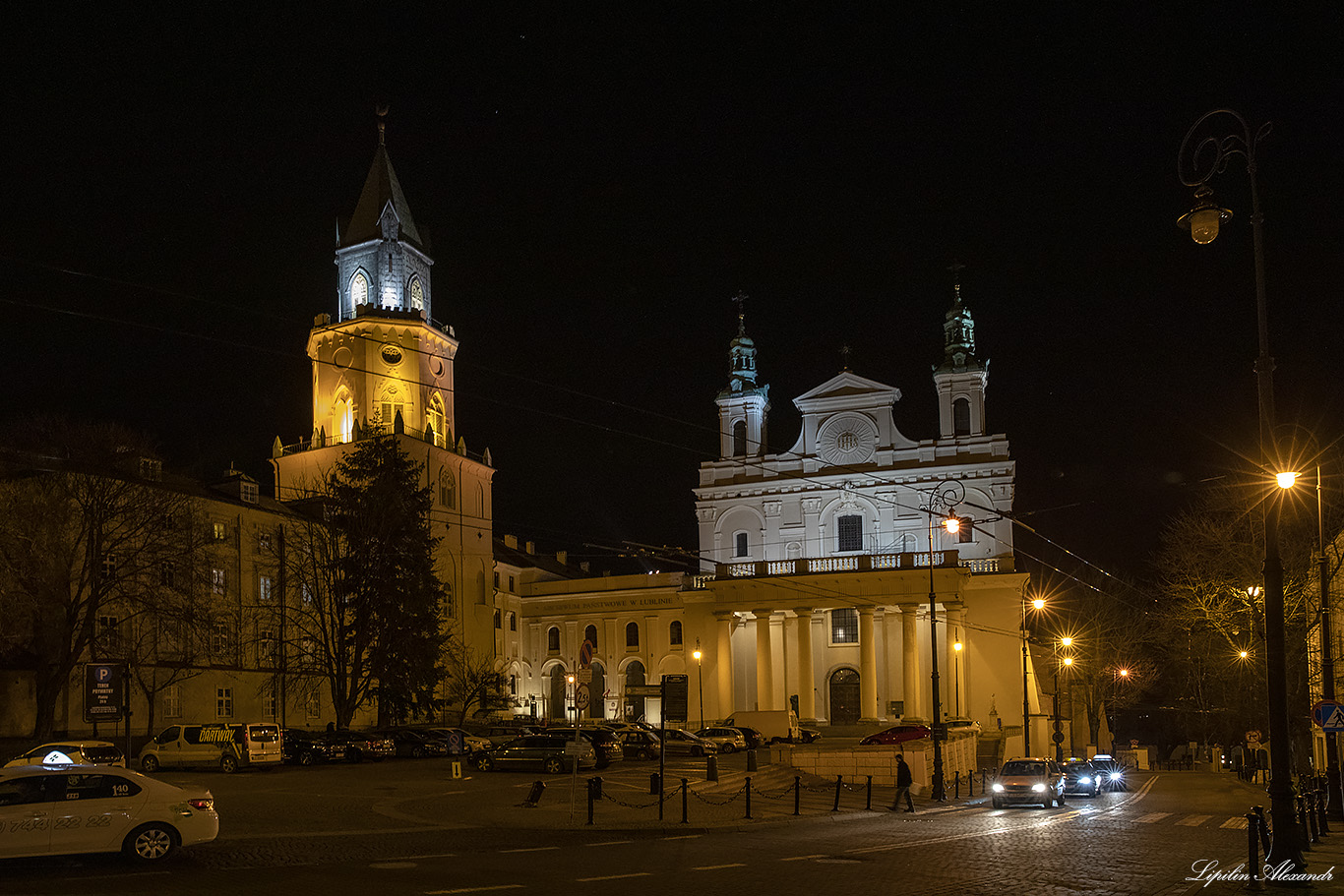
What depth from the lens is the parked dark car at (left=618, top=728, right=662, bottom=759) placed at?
139 ft

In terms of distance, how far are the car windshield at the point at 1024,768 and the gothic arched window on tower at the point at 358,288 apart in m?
47.0

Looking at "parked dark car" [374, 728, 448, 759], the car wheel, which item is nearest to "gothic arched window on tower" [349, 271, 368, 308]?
"parked dark car" [374, 728, 448, 759]

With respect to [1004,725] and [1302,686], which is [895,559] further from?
[1302,686]

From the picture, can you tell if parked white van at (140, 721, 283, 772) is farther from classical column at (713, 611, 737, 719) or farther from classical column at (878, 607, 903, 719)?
classical column at (878, 607, 903, 719)

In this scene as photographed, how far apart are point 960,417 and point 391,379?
3135 centimetres

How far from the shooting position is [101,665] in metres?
23.8

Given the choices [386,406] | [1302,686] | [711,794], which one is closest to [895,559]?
[1302,686]

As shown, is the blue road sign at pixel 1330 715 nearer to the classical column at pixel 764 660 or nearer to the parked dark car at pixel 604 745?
the parked dark car at pixel 604 745

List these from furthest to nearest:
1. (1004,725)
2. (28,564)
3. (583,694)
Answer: (1004,725), (28,564), (583,694)

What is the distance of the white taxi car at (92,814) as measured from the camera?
14586 millimetres

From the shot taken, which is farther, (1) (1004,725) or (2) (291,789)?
(1) (1004,725)

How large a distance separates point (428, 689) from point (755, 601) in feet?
60.9

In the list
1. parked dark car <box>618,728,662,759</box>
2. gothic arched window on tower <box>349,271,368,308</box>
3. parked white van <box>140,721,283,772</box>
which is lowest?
parked dark car <box>618,728,662,759</box>

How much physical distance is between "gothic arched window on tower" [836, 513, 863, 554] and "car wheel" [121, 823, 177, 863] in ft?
176
